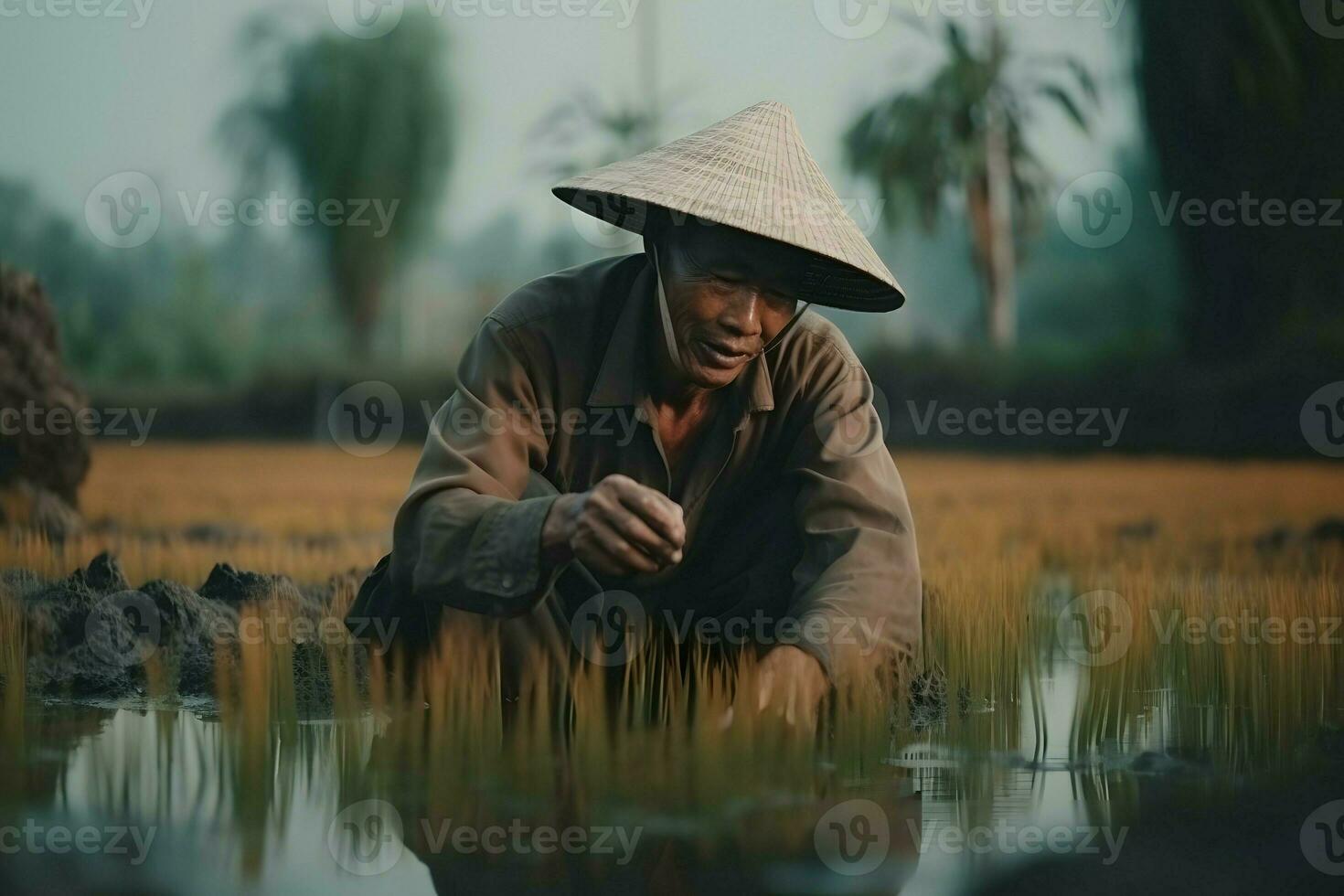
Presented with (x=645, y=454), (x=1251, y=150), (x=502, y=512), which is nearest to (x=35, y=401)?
(x=645, y=454)

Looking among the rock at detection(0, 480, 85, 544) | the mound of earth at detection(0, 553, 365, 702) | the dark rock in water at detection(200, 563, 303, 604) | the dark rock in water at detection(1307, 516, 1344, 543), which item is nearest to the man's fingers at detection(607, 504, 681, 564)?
the mound of earth at detection(0, 553, 365, 702)

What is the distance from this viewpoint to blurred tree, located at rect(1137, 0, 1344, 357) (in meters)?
8.34

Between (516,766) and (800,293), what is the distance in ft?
3.29

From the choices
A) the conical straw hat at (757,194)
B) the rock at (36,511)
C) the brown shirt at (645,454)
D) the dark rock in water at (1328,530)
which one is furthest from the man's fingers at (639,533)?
the dark rock in water at (1328,530)

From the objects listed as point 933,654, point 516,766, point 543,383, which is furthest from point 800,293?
point 516,766

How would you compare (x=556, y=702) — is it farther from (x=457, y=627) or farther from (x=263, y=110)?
(x=263, y=110)

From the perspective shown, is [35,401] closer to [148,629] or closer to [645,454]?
[148,629]

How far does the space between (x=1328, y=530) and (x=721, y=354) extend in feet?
13.3

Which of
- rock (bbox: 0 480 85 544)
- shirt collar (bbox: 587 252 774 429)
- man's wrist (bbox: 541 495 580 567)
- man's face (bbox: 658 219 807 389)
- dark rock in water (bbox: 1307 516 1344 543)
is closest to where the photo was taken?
man's wrist (bbox: 541 495 580 567)

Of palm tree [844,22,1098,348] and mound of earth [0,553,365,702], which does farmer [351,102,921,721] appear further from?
palm tree [844,22,1098,348]

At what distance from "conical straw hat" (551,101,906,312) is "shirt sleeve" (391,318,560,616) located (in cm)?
33

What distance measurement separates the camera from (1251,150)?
8.46 meters

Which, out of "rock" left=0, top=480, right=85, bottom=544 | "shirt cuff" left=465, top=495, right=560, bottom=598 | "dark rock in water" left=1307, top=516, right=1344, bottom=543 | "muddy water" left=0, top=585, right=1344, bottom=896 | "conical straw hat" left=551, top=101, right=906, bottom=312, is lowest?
"muddy water" left=0, top=585, right=1344, bottom=896

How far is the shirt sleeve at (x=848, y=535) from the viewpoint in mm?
2510
